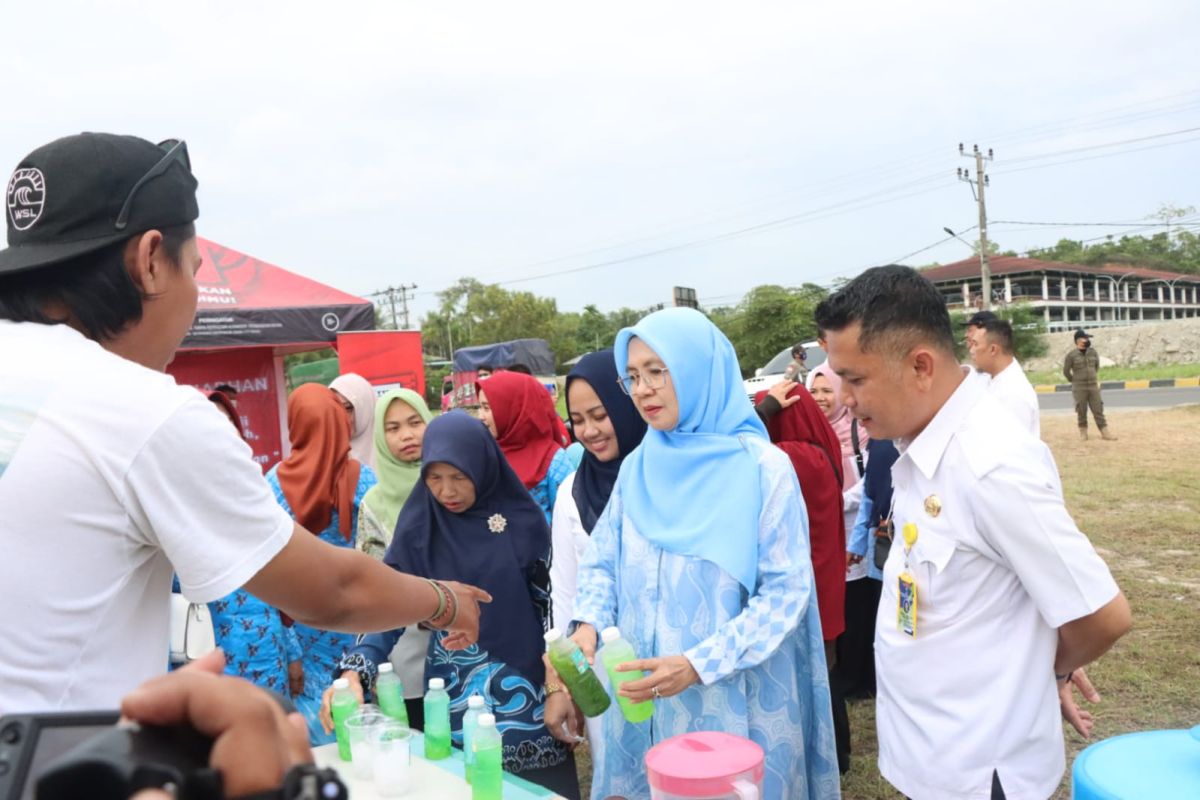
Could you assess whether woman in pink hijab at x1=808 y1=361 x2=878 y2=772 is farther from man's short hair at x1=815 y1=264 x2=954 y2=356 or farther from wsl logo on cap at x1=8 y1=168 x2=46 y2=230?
wsl logo on cap at x1=8 y1=168 x2=46 y2=230

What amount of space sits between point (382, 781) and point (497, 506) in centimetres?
106

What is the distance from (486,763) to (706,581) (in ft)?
2.31

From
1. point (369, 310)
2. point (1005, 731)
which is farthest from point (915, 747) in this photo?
point (369, 310)

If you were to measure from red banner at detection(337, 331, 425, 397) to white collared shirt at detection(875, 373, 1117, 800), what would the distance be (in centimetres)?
668

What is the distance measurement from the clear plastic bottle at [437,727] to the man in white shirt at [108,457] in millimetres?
1047

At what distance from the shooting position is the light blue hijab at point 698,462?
2121 millimetres

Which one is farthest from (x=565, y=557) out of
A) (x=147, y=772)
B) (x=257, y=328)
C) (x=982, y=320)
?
(x=257, y=328)

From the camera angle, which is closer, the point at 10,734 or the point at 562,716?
the point at 10,734

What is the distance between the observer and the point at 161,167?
123cm

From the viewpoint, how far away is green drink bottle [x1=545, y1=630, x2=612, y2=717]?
79.6 inches

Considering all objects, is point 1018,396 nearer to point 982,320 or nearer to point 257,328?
point 982,320

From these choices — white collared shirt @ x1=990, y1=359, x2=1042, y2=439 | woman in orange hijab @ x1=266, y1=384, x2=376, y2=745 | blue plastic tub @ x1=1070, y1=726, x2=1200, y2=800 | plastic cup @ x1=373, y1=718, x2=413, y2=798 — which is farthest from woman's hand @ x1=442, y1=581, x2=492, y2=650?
white collared shirt @ x1=990, y1=359, x2=1042, y2=439

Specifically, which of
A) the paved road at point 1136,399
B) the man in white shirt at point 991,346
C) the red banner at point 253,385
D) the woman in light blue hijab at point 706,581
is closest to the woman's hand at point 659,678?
the woman in light blue hijab at point 706,581

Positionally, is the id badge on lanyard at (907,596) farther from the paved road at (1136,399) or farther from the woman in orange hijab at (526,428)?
the paved road at (1136,399)
